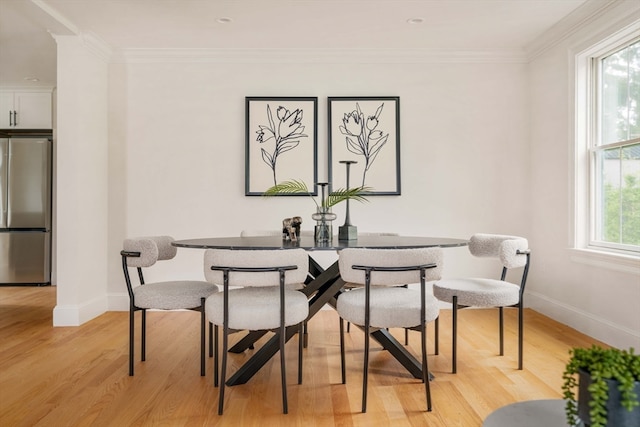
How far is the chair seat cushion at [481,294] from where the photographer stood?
269cm

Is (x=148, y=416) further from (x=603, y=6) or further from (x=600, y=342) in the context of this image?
(x=603, y=6)

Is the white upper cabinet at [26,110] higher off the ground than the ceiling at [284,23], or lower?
lower

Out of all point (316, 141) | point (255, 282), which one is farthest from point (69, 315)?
point (316, 141)

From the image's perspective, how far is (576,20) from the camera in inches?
145

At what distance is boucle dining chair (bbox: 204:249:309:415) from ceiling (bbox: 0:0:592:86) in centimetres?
220

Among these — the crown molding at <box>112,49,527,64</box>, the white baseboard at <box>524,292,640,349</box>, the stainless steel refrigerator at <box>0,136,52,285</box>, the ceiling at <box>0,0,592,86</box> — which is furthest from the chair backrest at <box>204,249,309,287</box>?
the stainless steel refrigerator at <box>0,136,52,285</box>

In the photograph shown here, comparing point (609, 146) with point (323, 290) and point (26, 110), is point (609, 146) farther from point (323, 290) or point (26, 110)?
point (26, 110)

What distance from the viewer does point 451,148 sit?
456 centimetres

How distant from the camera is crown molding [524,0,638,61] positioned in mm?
3215

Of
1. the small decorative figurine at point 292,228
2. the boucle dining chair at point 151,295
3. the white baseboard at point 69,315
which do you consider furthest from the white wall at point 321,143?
the boucle dining chair at point 151,295

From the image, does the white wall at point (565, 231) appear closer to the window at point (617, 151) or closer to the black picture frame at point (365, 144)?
the window at point (617, 151)

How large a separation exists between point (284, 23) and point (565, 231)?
9.73ft

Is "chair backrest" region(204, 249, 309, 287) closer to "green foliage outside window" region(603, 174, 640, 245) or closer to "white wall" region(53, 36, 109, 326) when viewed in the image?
"white wall" region(53, 36, 109, 326)

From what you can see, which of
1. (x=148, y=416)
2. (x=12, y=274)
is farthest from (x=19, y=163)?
(x=148, y=416)
